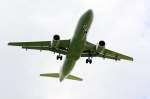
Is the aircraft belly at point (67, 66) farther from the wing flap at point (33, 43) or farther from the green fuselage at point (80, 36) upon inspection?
the wing flap at point (33, 43)

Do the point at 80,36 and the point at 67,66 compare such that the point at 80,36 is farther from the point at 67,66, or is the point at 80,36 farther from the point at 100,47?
the point at 67,66

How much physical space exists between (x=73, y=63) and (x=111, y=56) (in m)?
8.00

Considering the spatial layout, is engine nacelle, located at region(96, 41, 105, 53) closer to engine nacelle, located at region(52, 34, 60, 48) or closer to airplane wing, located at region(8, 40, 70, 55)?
airplane wing, located at region(8, 40, 70, 55)

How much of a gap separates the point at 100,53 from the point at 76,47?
695 centimetres

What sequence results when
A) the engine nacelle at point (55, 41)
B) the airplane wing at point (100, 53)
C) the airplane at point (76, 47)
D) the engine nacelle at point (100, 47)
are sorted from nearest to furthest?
1. the airplane at point (76, 47)
2. the engine nacelle at point (55, 41)
3. the engine nacelle at point (100, 47)
4. the airplane wing at point (100, 53)

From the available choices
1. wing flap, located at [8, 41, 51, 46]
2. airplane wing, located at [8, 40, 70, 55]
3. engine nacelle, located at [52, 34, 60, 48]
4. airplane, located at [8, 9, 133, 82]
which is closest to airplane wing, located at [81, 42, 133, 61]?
airplane, located at [8, 9, 133, 82]

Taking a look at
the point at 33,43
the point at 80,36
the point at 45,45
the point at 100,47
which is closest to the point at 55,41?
the point at 45,45

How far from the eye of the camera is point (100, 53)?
211 ft

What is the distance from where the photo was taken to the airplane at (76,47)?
57.3 m

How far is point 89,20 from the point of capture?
187ft

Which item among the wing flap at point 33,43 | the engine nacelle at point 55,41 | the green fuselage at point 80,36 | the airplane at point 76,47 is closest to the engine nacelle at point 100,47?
the airplane at point 76,47

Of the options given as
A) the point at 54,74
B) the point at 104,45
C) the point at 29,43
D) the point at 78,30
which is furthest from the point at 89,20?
the point at 54,74

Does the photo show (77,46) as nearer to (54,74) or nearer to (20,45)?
(20,45)

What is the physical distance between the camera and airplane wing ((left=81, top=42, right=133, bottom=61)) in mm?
63275
